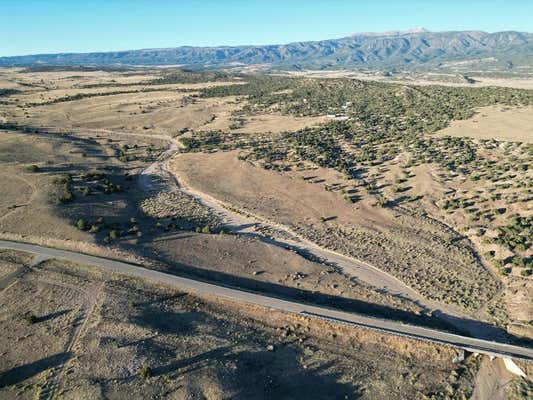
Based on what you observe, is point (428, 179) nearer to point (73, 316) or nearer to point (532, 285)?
point (532, 285)

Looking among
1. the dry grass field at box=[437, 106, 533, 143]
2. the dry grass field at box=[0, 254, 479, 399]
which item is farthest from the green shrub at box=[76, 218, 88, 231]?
the dry grass field at box=[437, 106, 533, 143]

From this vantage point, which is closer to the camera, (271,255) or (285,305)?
(285,305)

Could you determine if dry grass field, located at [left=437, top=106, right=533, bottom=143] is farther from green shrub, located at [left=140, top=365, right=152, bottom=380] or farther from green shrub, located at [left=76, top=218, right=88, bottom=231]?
green shrub, located at [left=140, top=365, right=152, bottom=380]

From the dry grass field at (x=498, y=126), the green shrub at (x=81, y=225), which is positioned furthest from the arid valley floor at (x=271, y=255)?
the dry grass field at (x=498, y=126)

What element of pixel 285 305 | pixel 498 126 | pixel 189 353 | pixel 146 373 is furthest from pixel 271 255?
pixel 498 126

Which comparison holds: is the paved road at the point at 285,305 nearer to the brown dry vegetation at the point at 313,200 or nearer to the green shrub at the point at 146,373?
the brown dry vegetation at the point at 313,200

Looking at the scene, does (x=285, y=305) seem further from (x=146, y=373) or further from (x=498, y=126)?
(x=498, y=126)

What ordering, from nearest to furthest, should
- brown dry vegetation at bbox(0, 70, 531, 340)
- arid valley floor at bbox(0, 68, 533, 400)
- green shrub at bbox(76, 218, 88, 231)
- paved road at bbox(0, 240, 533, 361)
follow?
arid valley floor at bbox(0, 68, 533, 400)
paved road at bbox(0, 240, 533, 361)
brown dry vegetation at bbox(0, 70, 531, 340)
green shrub at bbox(76, 218, 88, 231)
